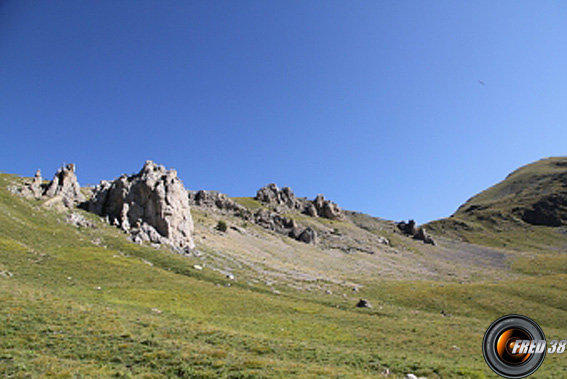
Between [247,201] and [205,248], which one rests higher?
[247,201]

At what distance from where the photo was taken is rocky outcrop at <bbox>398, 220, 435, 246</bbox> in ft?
577

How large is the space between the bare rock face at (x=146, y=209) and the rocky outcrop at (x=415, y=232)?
15028 centimetres

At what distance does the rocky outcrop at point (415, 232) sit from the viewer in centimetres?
17598

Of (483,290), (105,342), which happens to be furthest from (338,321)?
(483,290)

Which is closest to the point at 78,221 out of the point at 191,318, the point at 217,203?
the point at 191,318

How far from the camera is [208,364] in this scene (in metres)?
16.2

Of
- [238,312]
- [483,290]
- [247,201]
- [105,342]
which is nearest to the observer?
[105,342]

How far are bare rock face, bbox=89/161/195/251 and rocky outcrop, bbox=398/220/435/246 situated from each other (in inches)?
5917

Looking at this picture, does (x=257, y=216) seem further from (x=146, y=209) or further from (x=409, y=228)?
(x=409, y=228)

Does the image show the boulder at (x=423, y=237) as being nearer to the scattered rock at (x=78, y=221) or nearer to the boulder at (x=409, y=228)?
the boulder at (x=409, y=228)

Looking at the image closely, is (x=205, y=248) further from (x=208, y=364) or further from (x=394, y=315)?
(x=208, y=364)

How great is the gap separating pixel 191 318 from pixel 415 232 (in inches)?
7252

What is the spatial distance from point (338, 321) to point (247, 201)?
15938 cm

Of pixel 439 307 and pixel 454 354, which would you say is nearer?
pixel 454 354
